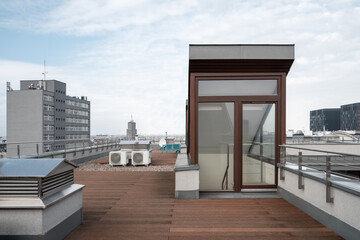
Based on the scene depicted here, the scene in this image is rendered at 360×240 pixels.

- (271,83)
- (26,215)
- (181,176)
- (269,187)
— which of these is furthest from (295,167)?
(26,215)

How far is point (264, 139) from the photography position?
605cm

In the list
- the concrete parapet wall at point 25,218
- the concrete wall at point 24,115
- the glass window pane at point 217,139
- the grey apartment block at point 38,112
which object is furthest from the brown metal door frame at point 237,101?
the concrete wall at point 24,115

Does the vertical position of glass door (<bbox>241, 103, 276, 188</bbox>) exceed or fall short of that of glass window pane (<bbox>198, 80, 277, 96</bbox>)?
it falls short

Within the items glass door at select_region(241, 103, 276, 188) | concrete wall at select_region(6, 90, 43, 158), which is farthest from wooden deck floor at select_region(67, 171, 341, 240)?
concrete wall at select_region(6, 90, 43, 158)

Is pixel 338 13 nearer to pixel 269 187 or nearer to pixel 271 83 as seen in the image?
pixel 271 83

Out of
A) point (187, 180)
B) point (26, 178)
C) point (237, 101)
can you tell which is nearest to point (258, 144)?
point (237, 101)

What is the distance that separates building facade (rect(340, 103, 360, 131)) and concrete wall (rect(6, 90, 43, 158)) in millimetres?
163838

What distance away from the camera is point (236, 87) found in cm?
594

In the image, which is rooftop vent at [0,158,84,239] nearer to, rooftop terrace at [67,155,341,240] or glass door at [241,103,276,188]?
rooftop terrace at [67,155,341,240]

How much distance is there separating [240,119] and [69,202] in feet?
12.8

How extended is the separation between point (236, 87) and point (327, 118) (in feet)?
674

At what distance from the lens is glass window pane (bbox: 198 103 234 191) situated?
5969 millimetres

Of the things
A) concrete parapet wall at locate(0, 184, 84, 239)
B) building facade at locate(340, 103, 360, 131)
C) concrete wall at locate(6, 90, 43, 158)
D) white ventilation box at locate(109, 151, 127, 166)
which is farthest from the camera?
building facade at locate(340, 103, 360, 131)

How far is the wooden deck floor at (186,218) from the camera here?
3.70 metres
